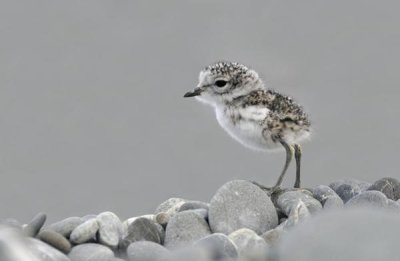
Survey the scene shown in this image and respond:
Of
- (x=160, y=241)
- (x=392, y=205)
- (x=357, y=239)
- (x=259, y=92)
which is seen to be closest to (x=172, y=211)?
(x=160, y=241)

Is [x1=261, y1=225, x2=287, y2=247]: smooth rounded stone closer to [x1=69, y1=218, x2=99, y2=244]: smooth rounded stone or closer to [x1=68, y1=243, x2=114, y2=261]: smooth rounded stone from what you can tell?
[x1=68, y1=243, x2=114, y2=261]: smooth rounded stone

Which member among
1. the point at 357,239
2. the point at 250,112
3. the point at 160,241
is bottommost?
the point at 160,241

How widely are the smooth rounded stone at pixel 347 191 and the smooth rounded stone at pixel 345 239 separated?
2860 millimetres

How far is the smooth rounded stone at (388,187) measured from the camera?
268 inches

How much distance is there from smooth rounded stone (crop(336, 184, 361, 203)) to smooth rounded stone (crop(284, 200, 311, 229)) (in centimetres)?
106

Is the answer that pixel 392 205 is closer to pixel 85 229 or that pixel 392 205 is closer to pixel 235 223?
pixel 235 223

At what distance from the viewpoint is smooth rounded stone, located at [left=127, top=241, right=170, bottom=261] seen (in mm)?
5336

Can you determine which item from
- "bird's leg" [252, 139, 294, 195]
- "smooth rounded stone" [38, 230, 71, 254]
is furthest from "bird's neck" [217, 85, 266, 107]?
"smooth rounded stone" [38, 230, 71, 254]

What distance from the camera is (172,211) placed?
657 cm

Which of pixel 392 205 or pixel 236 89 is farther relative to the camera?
pixel 236 89

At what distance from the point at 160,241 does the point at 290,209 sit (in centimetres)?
90

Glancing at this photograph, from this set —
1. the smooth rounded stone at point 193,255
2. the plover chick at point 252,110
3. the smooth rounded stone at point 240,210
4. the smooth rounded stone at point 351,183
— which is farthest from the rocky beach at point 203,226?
the smooth rounded stone at point 193,255

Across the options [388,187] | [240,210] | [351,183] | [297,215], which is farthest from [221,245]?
[351,183]

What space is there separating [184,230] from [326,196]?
3.96 feet
